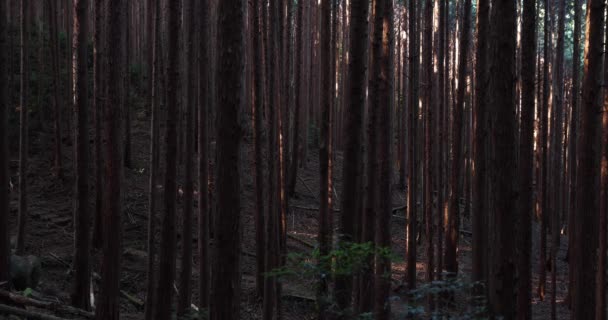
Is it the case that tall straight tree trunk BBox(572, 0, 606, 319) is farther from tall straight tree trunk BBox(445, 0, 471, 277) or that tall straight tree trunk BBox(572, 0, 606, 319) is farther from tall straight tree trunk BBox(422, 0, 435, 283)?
tall straight tree trunk BBox(422, 0, 435, 283)

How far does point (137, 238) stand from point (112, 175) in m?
6.74

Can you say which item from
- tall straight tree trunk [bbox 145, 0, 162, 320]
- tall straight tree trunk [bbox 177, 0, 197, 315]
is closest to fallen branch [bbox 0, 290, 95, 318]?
tall straight tree trunk [bbox 145, 0, 162, 320]

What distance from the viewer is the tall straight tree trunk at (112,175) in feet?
24.1

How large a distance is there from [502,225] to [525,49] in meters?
3.20

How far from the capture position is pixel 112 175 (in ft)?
24.4

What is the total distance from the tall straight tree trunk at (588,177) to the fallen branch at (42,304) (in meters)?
6.36

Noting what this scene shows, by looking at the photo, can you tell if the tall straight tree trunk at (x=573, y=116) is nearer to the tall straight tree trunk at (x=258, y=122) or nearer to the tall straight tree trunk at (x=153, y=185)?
the tall straight tree trunk at (x=258, y=122)

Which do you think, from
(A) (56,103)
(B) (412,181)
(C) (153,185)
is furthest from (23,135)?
(B) (412,181)

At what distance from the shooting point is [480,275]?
8.86m

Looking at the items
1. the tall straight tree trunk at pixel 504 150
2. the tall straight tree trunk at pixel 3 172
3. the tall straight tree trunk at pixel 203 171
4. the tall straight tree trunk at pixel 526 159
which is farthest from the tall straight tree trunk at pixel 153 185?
the tall straight tree trunk at pixel 504 150

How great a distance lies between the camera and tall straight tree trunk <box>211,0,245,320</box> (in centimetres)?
487

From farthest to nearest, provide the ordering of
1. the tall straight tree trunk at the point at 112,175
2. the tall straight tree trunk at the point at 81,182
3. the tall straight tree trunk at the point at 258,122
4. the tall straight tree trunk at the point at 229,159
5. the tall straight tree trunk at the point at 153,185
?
the tall straight tree trunk at the point at 258,122 < the tall straight tree trunk at the point at 81,182 < the tall straight tree trunk at the point at 153,185 < the tall straight tree trunk at the point at 112,175 < the tall straight tree trunk at the point at 229,159

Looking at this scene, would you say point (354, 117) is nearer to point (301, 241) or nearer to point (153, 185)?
point (153, 185)

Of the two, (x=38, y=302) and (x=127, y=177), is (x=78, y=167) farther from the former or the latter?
(x=127, y=177)
